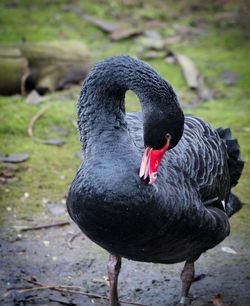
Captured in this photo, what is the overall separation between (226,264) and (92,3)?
753 cm

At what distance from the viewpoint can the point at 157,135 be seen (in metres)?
3.21

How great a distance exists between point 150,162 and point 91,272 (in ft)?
4.77

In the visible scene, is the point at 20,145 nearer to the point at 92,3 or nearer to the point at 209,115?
the point at 209,115

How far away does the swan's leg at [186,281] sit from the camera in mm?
4027

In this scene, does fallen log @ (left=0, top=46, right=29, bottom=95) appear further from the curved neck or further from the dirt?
the curved neck

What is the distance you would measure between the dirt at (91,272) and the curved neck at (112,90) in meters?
1.10

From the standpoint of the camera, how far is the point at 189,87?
7.81 m

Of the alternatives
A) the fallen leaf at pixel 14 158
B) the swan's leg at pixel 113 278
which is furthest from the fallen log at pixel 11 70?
the swan's leg at pixel 113 278

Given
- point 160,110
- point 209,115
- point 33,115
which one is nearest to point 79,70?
point 33,115

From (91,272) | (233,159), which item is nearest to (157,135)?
(233,159)

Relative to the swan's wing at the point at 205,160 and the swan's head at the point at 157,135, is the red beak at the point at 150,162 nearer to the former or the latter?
the swan's head at the point at 157,135

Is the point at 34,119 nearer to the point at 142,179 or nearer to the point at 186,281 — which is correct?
the point at 186,281

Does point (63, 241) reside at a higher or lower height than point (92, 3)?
higher

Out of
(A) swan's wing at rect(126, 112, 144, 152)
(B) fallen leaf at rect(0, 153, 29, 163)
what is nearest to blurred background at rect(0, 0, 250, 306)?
(B) fallen leaf at rect(0, 153, 29, 163)
